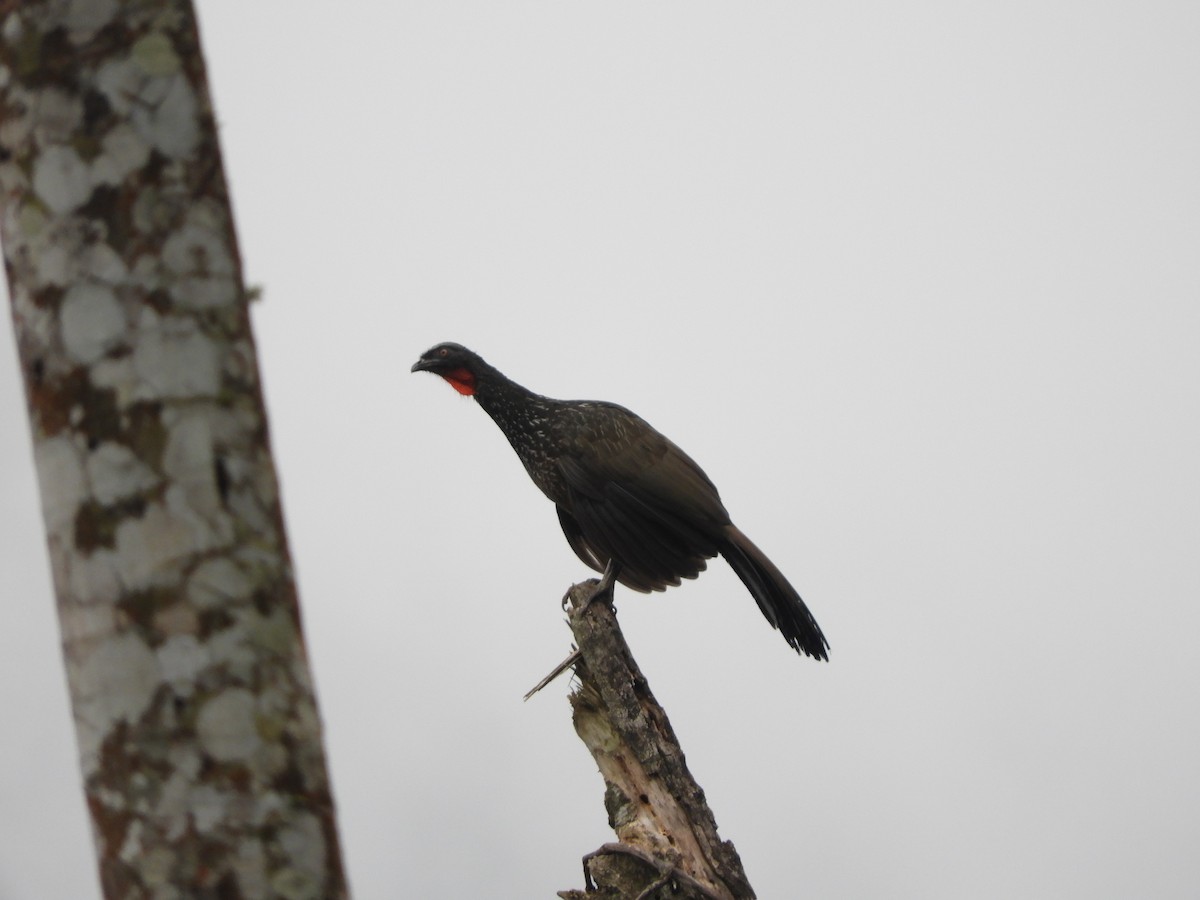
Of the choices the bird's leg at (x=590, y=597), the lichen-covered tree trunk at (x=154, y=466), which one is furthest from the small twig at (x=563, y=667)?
the lichen-covered tree trunk at (x=154, y=466)

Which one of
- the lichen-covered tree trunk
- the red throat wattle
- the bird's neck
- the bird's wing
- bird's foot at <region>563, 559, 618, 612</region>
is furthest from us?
the red throat wattle

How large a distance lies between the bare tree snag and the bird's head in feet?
7.19

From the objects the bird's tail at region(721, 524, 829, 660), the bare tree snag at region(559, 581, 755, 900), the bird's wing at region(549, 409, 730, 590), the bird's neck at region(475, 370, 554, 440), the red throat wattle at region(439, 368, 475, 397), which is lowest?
the bare tree snag at region(559, 581, 755, 900)

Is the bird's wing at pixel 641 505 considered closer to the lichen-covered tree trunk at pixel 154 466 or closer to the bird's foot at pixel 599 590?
the bird's foot at pixel 599 590

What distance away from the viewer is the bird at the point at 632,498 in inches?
236

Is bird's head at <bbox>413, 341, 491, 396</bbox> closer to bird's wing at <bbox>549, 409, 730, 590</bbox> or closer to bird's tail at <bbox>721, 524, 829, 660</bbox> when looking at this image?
bird's wing at <bbox>549, 409, 730, 590</bbox>

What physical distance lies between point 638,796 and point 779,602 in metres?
1.80

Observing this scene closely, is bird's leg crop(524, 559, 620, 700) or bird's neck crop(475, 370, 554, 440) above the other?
bird's neck crop(475, 370, 554, 440)

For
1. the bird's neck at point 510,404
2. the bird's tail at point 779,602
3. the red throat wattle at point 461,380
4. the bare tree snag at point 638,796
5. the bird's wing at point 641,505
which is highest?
the red throat wattle at point 461,380

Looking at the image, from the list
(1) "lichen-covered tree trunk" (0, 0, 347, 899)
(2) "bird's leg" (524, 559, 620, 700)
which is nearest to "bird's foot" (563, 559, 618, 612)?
(2) "bird's leg" (524, 559, 620, 700)

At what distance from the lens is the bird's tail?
231 inches

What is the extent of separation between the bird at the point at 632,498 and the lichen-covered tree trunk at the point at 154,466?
14.4ft

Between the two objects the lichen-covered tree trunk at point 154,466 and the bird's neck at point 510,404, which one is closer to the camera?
the lichen-covered tree trunk at point 154,466

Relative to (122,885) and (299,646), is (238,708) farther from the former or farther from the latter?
(122,885)
